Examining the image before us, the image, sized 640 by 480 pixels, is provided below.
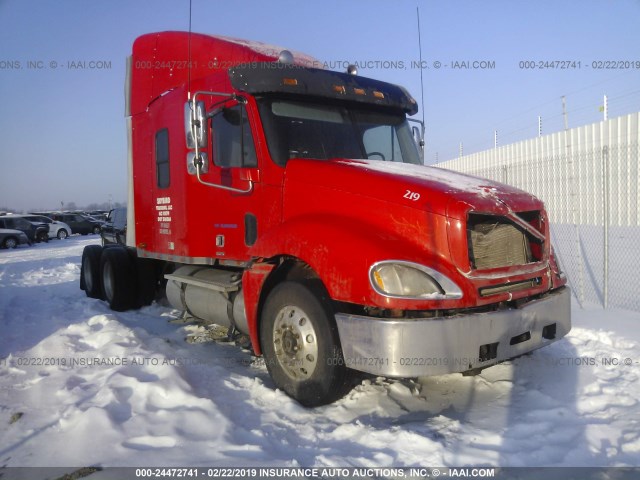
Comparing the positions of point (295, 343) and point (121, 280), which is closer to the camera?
point (295, 343)

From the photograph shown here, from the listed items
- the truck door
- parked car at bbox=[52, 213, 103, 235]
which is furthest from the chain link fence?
parked car at bbox=[52, 213, 103, 235]

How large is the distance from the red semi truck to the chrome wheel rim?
14mm

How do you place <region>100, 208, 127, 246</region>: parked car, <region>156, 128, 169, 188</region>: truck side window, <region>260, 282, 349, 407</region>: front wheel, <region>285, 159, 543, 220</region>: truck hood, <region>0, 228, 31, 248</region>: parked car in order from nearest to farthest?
1. <region>285, 159, 543, 220</region>: truck hood
2. <region>260, 282, 349, 407</region>: front wheel
3. <region>156, 128, 169, 188</region>: truck side window
4. <region>100, 208, 127, 246</region>: parked car
5. <region>0, 228, 31, 248</region>: parked car

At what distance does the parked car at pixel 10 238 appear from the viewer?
2684cm

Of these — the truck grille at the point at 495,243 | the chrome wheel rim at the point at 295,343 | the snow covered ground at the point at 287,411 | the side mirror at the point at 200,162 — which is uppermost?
the side mirror at the point at 200,162

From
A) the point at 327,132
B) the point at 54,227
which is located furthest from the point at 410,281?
the point at 54,227

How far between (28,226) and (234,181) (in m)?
30.0

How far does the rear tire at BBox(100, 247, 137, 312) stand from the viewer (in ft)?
25.9

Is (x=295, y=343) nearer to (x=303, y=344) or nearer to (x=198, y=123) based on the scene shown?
(x=303, y=344)

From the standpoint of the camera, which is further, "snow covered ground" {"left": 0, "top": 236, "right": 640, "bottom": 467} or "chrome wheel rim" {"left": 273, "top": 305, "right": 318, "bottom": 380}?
"chrome wheel rim" {"left": 273, "top": 305, "right": 318, "bottom": 380}

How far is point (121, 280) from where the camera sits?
311 inches

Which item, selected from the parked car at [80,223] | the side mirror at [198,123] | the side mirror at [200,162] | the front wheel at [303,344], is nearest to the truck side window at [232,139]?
the side mirror at [200,162]

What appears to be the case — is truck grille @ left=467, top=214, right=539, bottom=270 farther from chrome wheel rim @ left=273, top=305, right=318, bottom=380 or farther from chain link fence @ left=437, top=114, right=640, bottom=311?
chain link fence @ left=437, top=114, right=640, bottom=311

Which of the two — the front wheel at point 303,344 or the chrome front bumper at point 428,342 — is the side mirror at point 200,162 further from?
the chrome front bumper at point 428,342
